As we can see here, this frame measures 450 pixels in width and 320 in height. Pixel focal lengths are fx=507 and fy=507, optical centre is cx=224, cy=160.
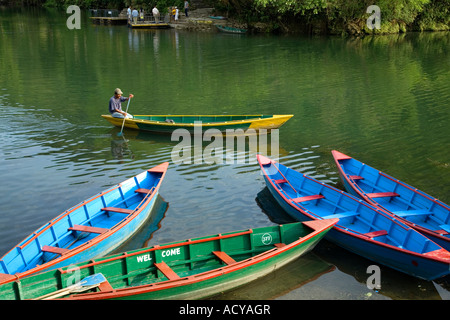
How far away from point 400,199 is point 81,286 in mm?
10195

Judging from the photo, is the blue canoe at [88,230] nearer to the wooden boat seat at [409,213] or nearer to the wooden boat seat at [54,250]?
the wooden boat seat at [54,250]

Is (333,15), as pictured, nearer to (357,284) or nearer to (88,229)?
(357,284)

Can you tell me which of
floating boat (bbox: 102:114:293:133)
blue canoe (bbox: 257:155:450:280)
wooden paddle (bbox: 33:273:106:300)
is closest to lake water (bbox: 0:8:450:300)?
blue canoe (bbox: 257:155:450:280)

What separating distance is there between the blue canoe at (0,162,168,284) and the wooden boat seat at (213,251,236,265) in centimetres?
299

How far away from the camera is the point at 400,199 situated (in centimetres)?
1622

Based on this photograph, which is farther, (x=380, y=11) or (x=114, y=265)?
(x=380, y=11)

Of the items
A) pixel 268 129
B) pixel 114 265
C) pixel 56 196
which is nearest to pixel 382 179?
pixel 268 129

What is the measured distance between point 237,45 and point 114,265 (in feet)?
128

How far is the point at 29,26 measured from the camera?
6366 cm

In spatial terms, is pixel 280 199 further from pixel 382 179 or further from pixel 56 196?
pixel 56 196

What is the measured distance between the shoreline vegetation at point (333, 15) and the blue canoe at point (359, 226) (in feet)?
123

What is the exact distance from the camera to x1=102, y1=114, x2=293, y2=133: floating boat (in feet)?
73.6

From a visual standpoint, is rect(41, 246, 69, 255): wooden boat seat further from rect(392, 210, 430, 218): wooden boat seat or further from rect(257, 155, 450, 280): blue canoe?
rect(392, 210, 430, 218): wooden boat seat

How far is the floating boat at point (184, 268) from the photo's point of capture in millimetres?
11133
